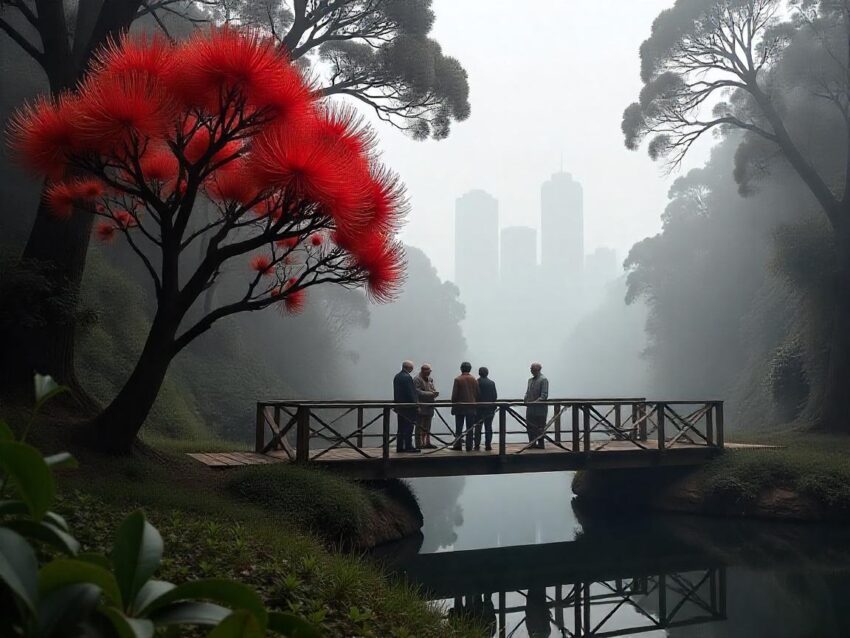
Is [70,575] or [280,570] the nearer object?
[70,575]

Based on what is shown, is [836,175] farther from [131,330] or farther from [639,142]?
[131,330]

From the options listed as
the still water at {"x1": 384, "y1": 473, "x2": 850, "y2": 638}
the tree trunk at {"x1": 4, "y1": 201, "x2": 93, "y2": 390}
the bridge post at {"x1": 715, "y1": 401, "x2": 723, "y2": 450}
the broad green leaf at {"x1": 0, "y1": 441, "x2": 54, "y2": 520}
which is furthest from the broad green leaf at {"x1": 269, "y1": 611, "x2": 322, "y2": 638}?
the bridge post at {"x1": 715, "y1": 401, "x2": 723, "y2": 450}

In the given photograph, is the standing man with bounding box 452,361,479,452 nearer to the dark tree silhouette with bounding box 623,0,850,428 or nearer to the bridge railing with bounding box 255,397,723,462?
the bridge railing with bounding box 255,397,723,462

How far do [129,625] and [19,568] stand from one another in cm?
28

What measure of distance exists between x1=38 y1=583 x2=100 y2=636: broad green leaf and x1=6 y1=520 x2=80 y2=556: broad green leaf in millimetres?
134

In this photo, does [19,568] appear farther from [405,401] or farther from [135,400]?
[405,401]

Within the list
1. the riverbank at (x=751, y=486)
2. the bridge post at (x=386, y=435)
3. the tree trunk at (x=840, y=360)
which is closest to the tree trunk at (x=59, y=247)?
the bridge post at (x=386, y=435)

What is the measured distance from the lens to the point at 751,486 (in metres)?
12.3

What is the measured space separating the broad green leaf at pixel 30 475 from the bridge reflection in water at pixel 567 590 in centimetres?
570

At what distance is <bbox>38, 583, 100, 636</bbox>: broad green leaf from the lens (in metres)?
1.65

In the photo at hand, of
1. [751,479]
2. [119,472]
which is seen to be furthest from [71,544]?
[751,479]

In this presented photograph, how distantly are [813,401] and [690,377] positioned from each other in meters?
18.4

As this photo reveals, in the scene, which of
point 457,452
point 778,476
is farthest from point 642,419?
point 457,452

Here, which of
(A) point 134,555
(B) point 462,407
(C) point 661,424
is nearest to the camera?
(A) point 134,555
